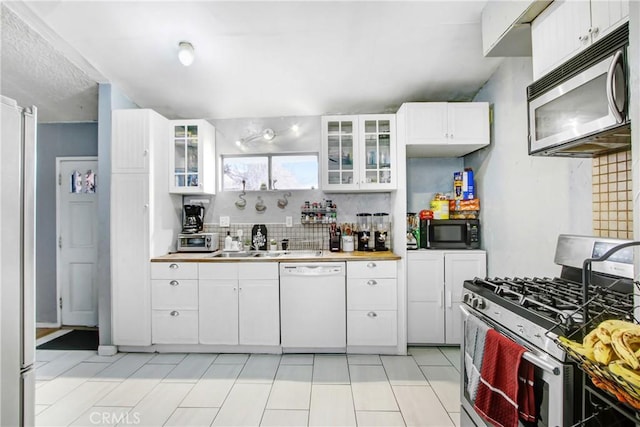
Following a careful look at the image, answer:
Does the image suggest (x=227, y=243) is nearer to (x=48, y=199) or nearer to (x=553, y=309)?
(x=48, y=199)

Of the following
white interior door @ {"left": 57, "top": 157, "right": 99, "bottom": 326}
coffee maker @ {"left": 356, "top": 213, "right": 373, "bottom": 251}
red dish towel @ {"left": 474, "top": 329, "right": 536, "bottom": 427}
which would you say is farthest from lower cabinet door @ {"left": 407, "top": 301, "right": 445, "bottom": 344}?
white interior door @ {"left": 57, "top": 157, "right": 99, "bottom": 326}

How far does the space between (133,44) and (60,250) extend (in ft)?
9.07

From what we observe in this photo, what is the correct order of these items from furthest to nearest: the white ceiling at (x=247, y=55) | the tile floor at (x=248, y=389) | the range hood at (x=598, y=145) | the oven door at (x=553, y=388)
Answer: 1. the white ceiling at (x=247, y=55)
2. the tile floor at (x=248, y=389)
3. the range hood at (x=598, y=145)
4. the oven door at (x=553, y=388)

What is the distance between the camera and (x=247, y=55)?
8.20 ft

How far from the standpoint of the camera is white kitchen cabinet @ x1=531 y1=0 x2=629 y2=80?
1176mm

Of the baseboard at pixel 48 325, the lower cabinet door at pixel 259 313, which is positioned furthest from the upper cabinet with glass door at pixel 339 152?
the baseboard at pixel 48 325

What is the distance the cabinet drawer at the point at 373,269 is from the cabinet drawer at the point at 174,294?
57.7 inches

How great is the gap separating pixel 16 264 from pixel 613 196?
2.76 metres

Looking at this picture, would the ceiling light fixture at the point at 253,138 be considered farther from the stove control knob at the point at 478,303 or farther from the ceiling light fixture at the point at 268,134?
the stove control knob at the point at 478,303

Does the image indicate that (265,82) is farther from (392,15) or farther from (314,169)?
(392,15)

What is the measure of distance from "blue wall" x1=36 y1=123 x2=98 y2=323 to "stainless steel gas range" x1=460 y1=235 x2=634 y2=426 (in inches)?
177

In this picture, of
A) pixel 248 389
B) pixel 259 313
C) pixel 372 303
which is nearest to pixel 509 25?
pixel 372 303

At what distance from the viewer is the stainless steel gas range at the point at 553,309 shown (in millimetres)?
970

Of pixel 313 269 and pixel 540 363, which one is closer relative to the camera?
pixel 540 363
